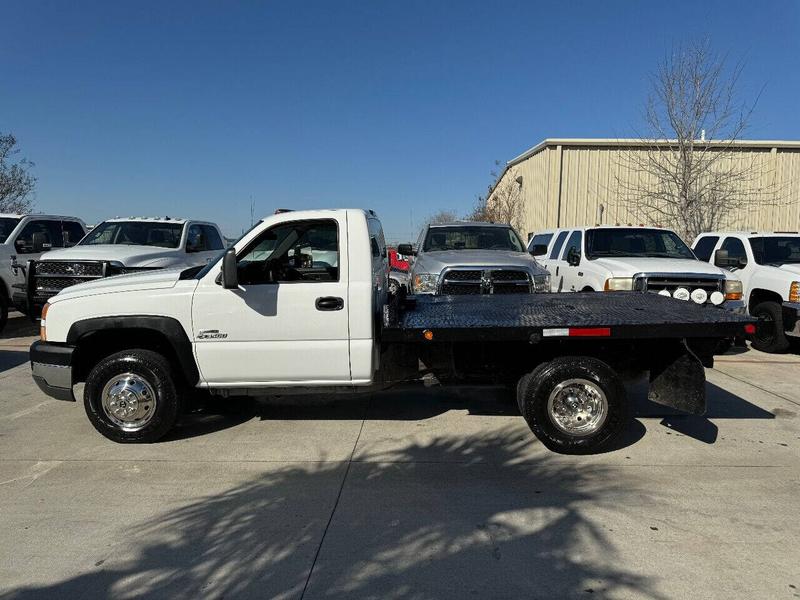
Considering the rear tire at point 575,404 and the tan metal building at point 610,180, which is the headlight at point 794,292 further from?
the tan metal building at point 610,180

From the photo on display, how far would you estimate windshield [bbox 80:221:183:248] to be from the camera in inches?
416

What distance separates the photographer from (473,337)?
15.2 feet

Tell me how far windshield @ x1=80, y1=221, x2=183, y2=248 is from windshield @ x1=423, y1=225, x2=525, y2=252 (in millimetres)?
4598

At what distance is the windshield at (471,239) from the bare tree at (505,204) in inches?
673

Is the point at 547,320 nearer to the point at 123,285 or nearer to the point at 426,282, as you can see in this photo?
the point at 426,282

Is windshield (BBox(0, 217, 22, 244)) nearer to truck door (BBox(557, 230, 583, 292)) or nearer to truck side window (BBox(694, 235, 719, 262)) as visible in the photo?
truck door (BBox(557, 230, 583, 292))

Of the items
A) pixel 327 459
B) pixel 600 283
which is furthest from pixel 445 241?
pixel 327 459

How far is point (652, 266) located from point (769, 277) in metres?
2.37

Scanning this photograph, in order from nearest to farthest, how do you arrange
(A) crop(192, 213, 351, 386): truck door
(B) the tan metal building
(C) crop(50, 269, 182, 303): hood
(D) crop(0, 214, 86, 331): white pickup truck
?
(A) crop(192, 213, 351, 386): truck door → (C) crop(50, 269, 182, 303): hood → (D) crop(0, 214, 86, 331): white pickup truck → (B) the tan metal building

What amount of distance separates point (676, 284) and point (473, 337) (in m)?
4.44

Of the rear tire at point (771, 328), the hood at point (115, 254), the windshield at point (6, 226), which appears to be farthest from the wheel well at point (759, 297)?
the windshield at point (6, 226)

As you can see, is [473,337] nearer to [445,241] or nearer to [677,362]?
[677,362]

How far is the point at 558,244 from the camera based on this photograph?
11164 mm

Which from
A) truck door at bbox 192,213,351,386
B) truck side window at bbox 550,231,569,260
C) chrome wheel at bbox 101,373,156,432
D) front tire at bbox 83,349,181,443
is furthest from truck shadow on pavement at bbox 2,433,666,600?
truck side window at bbox 550,231,569,260
